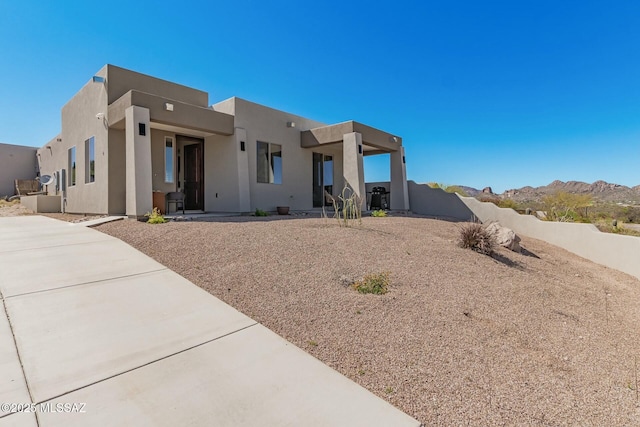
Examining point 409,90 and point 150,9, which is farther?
point 409,90

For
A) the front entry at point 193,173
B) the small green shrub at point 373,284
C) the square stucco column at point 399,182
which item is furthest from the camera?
the square stucco column at point 399,182

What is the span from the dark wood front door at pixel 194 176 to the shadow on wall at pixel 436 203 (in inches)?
421

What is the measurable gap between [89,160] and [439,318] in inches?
515

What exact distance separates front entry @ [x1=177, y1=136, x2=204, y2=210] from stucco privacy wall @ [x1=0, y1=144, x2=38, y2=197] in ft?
61.3

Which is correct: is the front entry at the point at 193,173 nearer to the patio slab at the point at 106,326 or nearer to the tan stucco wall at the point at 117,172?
the tan stucco wall at the point at 117,172

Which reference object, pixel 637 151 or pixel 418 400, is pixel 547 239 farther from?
pixel 637 151

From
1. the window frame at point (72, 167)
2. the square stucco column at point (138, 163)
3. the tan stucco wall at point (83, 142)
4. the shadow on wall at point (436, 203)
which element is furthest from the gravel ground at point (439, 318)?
the window frame at point (72, 167)

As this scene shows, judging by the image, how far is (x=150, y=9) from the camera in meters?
9.43

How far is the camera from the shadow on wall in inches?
577

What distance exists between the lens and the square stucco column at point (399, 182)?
15703 mm

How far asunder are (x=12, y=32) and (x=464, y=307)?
51.4 feet

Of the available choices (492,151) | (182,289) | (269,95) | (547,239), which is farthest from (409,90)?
(182,289)

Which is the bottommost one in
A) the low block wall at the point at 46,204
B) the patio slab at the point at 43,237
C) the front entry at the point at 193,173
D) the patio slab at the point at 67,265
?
the patio slab at the point at 67,265

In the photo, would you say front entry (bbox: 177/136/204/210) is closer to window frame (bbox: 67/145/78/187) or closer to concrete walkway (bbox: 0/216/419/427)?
window frame (bbox: 67/145/78/187)
